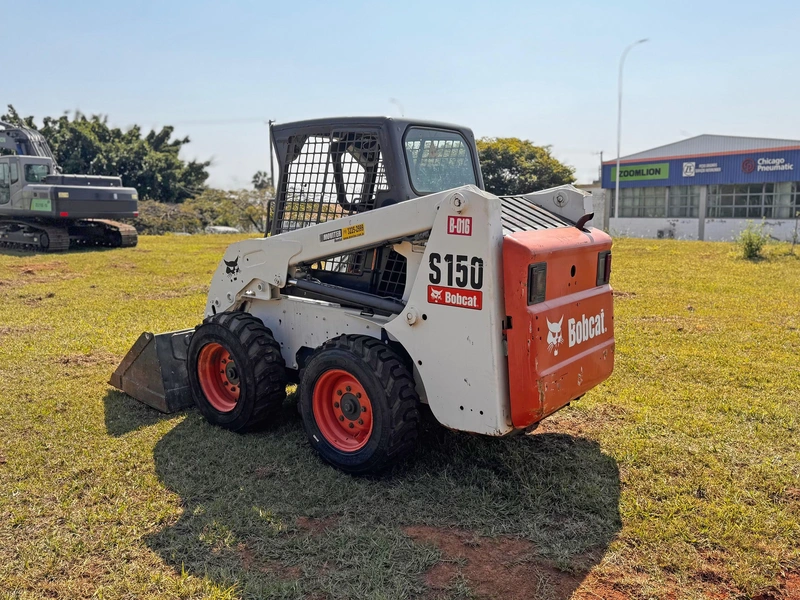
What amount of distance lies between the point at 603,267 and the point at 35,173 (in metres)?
18.2

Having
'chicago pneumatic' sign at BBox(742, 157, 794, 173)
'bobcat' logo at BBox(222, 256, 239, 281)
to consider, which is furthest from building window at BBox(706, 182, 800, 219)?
'bobcat' logo at BBox(222, 256, 239, 281)

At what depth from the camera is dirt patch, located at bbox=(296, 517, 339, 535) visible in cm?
378

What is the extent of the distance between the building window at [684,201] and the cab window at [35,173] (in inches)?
1260

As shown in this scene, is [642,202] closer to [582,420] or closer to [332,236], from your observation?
[582,420]

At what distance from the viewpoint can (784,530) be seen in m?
3.73

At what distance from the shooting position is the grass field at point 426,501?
10.9 feet

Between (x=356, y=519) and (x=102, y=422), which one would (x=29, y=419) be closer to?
(x=102, y=422)

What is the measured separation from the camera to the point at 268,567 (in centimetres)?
344

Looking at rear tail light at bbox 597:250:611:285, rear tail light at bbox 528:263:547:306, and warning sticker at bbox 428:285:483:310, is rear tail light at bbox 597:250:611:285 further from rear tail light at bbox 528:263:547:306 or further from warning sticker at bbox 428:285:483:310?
warning sticker at bbox 428:285:483:310

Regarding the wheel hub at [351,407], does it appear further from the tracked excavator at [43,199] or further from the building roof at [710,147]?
the building roof at [710,147]

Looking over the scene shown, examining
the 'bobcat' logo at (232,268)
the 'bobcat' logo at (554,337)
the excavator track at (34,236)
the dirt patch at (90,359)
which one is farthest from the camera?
the excavator track at (34,236)

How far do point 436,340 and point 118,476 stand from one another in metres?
2.26

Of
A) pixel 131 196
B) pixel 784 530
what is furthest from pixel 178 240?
pixel 784 530

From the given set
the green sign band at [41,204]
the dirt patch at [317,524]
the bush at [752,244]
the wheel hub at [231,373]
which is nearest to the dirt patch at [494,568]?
the dirt patch at [317,524]
